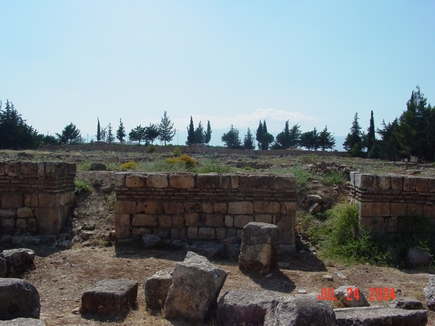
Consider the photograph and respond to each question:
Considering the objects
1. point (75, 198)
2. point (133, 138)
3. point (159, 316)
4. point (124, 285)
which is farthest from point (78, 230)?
point (133, 138)

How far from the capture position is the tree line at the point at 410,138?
36466 mm

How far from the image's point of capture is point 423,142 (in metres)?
36.3

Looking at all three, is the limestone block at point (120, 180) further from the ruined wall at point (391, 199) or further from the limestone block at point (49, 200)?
the ruined wall at point (391, 199)

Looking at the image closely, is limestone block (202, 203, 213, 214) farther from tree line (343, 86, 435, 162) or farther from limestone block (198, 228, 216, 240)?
tree line (343, 86, 435, 162)

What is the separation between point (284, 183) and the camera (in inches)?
282

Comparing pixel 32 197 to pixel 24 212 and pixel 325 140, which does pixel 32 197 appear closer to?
pixel 24 212

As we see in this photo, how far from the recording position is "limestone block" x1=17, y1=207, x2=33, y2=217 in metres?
7.64

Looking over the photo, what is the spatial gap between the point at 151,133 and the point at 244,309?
61924 mm

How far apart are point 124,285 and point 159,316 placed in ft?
1.94

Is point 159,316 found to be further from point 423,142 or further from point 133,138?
point 133,138

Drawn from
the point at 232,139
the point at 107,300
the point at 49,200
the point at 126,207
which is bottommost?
the point at 107,300

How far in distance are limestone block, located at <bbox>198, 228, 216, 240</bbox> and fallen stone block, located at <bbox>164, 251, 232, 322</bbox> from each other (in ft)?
10.2

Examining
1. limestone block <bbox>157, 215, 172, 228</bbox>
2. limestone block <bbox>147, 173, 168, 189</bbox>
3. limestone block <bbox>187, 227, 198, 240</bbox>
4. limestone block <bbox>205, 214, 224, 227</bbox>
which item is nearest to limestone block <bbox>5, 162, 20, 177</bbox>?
limestone block <bbox>147, 173, 168, 189</bbox>

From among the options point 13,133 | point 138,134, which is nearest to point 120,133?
point 138,134
